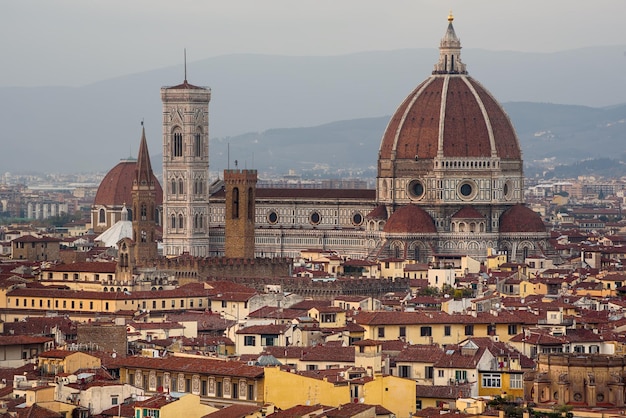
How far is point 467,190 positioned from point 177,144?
640 inches

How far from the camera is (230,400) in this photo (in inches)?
2014

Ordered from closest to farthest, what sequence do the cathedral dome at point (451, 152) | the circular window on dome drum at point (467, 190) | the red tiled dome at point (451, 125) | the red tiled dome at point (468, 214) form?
1. the red tiled dome at point (468, 214)
2. the red tiled dome at point (451, 125)
3. the cathedral dome at point (451, 152)
4. the circular window on dome drum at point (467, 190)

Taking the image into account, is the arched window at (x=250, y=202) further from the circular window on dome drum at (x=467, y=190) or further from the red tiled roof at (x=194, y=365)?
the red tiled roof at (x=194, y=365)

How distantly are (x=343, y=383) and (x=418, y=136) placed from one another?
272 feet

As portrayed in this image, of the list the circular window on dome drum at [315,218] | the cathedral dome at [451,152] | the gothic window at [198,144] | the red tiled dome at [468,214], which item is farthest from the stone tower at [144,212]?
the red tiled dome at [468,214]

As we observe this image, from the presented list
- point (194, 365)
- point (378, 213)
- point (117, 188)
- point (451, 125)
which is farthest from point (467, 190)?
point (194, 365)

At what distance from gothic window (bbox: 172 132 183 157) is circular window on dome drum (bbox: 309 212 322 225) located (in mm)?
7940

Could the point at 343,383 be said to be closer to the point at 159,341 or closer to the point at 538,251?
the point at 159,341

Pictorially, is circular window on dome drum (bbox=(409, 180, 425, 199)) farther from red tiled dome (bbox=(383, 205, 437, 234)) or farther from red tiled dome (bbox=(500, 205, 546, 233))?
red tiled dome (bbox=(500, 205, 546, 233))

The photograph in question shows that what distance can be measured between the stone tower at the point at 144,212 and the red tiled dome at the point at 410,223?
12985 mm

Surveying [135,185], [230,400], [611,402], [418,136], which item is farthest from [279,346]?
[418,136]

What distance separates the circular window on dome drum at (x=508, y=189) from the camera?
13300 cm

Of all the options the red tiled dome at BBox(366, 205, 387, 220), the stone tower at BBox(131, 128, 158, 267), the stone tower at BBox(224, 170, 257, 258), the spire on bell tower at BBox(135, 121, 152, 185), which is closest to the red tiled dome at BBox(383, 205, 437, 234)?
the red tiled dome at BBox(366, 205, 387, 220)

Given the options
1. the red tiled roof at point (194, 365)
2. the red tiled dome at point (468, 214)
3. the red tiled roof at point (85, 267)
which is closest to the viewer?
the red tiled roof at point (194, 365)
